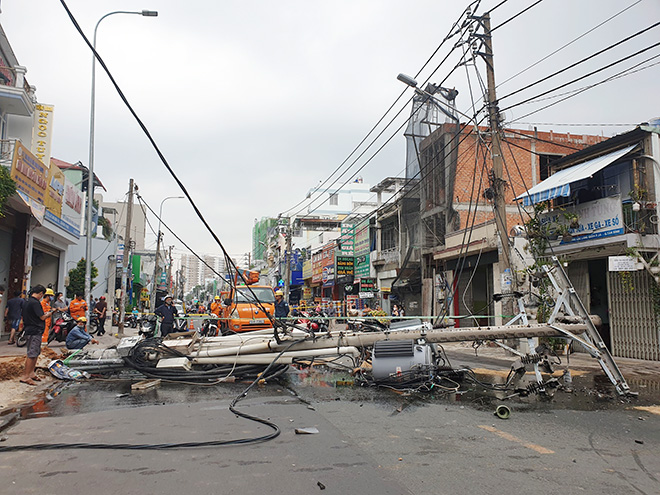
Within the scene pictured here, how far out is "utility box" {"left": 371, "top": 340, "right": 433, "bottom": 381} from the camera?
28.8 ft

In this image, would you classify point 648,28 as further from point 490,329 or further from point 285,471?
point 285,471

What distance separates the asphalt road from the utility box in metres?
0.84

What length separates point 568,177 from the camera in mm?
15570

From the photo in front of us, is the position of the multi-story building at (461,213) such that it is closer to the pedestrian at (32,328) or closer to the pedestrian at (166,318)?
the pedestrian at (166,318)

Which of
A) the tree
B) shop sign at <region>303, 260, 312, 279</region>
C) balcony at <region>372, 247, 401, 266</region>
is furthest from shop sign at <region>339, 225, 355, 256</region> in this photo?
the tree

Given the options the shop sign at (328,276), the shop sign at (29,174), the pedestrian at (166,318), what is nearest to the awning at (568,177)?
the pedestrian at (166,318)

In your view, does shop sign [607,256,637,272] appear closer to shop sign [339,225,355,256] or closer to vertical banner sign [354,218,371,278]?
vertical banner sign [354,218,371,278]

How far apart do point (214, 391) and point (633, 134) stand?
551 inches

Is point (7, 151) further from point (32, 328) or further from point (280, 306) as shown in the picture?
point (280, 306)

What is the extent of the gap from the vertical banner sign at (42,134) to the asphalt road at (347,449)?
16309mm

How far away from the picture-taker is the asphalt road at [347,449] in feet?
13.6

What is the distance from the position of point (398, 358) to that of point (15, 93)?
55.6 ft

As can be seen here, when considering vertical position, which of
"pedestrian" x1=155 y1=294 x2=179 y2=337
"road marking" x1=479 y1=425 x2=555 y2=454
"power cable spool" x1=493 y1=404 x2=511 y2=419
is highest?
"pedestrian" x1=155 y1=294 x2=179 y2=337

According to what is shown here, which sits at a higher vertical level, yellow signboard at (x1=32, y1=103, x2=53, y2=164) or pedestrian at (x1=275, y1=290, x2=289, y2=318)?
yellow signboard at (x1=32, y1=103, x2=53, y2=164)
